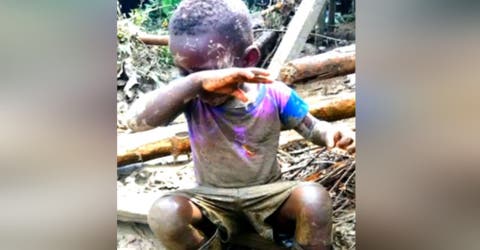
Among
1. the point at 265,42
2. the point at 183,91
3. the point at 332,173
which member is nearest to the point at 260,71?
the point at 265,42

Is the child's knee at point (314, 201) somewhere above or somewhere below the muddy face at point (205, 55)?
below

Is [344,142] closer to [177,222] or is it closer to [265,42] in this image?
[265,42]

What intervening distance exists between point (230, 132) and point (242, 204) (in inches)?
6.9

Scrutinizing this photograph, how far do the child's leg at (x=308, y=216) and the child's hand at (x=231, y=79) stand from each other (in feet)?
0.87

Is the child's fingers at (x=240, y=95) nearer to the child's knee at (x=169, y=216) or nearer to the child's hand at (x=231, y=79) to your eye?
the child's hand at (x=231, y=79)

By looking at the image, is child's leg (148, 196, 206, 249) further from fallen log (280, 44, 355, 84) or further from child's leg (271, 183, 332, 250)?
fallen log (280, 44, 355, 84)

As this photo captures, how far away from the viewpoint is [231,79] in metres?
1.24

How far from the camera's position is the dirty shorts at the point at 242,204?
126cm

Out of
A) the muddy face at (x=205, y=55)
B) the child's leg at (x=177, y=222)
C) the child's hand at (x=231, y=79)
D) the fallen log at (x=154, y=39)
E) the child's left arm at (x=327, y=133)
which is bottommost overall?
the child's leg at (x=177, y=222)

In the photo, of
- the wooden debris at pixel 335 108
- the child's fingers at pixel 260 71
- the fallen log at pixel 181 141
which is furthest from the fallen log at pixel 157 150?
the wooden debris at pixel 335 108

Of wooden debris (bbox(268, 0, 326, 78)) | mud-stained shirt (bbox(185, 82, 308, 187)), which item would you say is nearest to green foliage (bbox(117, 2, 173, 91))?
mud-stained shirt (bbox(185, 82, 308, 187))
